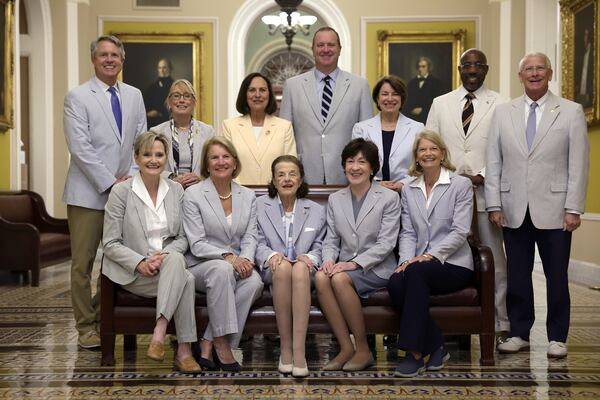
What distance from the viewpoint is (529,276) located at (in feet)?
15.5

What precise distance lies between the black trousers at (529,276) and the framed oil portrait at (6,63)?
608 cm

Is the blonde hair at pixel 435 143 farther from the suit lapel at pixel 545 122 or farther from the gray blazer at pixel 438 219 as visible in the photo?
the suit lapel at pixel 545 122

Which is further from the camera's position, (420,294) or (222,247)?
(222,247)

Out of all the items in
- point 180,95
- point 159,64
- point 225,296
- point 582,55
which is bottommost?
point 225,296

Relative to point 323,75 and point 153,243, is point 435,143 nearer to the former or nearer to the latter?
point 323,75

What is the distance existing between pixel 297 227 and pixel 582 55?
4.90 meters

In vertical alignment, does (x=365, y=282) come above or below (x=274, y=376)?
above

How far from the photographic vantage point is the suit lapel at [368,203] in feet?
14.7

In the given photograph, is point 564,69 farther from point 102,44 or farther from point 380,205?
point 102,44

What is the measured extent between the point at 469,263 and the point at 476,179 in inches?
27.0

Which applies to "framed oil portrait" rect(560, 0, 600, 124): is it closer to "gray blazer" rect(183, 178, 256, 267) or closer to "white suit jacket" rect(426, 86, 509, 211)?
"white suit jacket" rect(426, 86, 509, 211)

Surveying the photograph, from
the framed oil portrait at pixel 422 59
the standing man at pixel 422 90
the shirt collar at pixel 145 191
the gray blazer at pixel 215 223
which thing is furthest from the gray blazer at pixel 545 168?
the framed oil portrait at pixel 422 59

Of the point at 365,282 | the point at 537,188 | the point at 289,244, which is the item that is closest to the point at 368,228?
the point at 365,282

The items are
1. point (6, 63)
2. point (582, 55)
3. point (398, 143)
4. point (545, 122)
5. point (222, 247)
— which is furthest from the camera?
point (6, 63)
